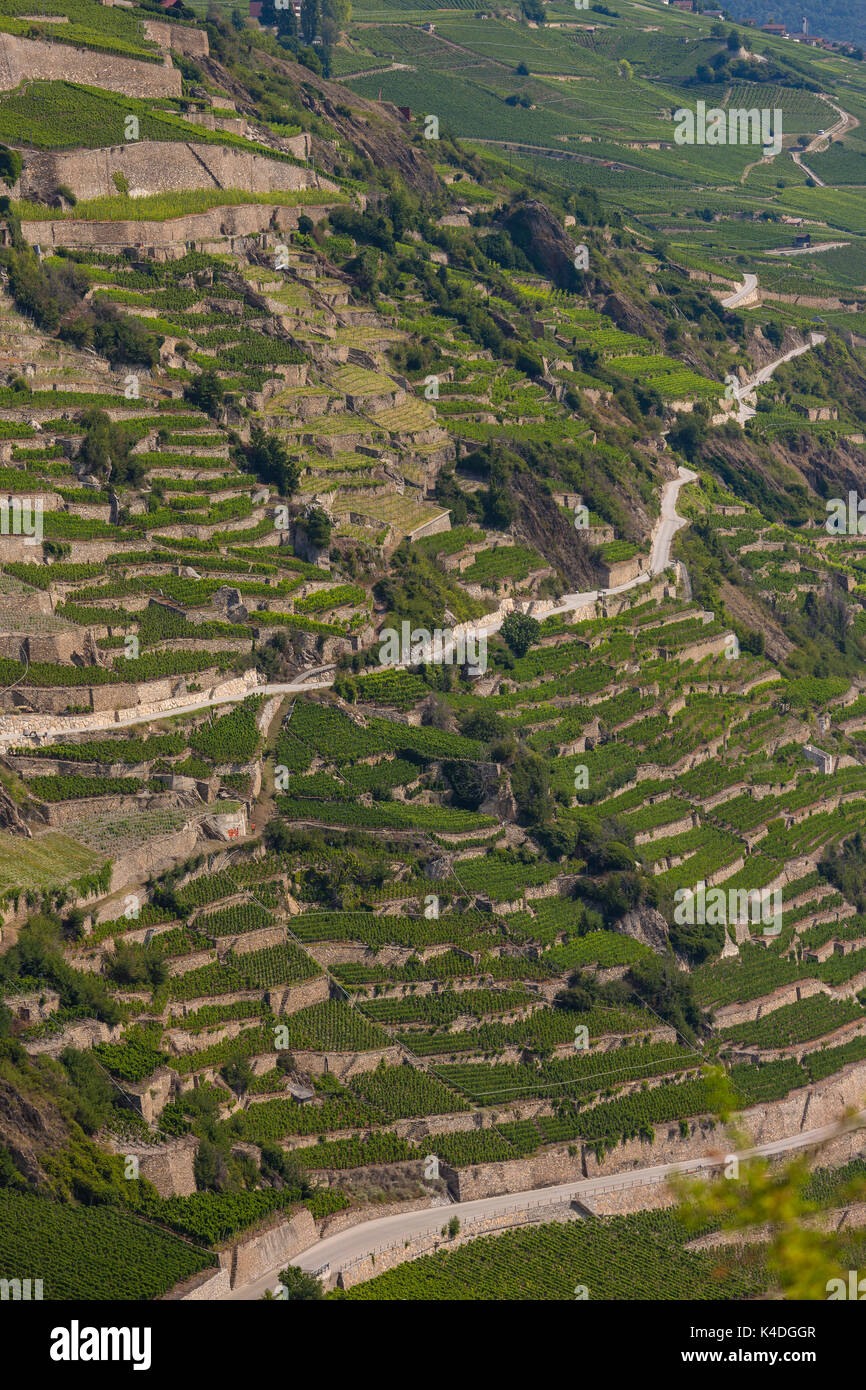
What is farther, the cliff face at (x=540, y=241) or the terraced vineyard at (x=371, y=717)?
the cliff face at (x=540, y=241)

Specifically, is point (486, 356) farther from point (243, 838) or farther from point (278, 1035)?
point (278, 1035)

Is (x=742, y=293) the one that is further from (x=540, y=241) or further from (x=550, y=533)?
(x=550, y=533)

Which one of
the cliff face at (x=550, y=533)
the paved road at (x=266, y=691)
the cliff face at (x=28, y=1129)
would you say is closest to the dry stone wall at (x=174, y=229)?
the cliff face at (x=550, y=533)

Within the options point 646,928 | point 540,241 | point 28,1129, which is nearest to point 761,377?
point 540,241

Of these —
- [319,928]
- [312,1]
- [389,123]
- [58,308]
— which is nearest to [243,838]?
[319,928]

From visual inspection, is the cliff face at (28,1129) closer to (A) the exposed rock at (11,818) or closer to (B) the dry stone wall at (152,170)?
(A) the exposed rock at (11,818)

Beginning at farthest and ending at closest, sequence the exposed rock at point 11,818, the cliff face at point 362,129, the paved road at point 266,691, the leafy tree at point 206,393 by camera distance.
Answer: the cliff face at point 362,129
the leafy tree at point 206,393
the paved road at point 266,691
the exposed rock at point 11,818

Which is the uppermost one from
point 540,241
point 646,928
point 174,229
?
point 540,241

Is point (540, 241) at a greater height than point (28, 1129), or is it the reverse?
point (540, 241)
